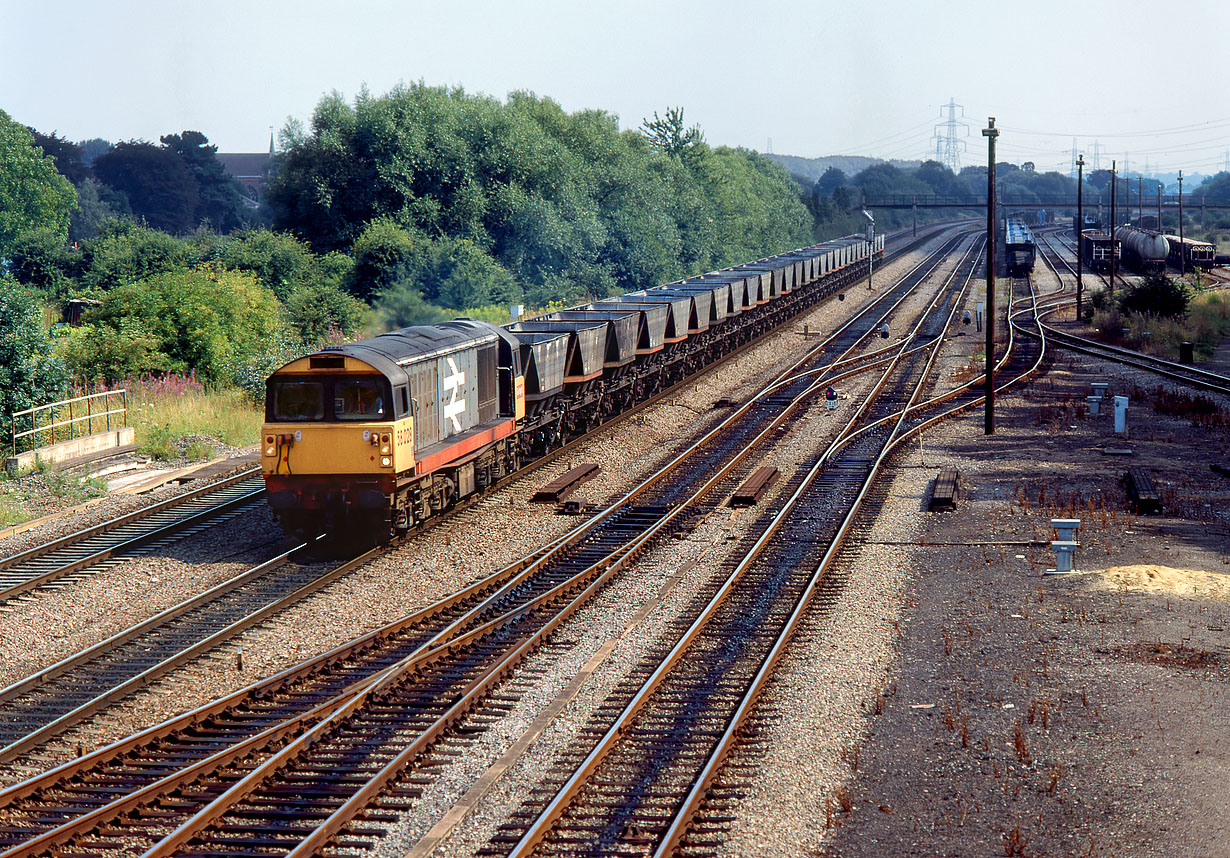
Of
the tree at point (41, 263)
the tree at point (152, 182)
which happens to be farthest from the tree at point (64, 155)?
the tree at point (41, 263)

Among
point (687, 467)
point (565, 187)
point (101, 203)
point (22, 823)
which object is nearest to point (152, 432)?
point (687, 467)

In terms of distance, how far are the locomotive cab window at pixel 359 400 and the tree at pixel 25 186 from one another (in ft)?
252

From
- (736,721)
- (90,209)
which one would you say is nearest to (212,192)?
(90,209)

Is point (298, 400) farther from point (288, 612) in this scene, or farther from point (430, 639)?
point (430, 639)

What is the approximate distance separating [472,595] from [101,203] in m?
96.9

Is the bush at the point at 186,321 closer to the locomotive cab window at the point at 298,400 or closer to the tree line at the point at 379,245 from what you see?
the tree line at the point at 379,245

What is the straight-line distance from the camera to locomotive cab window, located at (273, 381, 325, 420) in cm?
1808

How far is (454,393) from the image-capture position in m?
21.2

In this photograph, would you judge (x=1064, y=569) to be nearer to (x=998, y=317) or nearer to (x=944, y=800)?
(x=944, y=800)

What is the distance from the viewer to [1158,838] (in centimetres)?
960

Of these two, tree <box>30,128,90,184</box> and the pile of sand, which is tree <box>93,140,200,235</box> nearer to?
tree <box>30,128,90,184</box>

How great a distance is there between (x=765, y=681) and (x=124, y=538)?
11638 mm

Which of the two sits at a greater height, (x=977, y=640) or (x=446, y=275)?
(x=446, y=275)

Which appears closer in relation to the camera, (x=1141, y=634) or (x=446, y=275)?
(x=1141, y=634)
